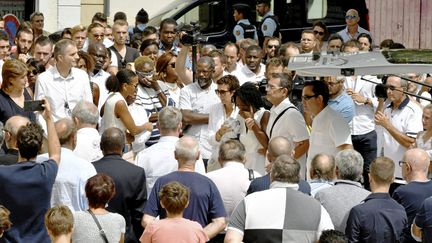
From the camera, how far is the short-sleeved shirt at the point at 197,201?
1161cm

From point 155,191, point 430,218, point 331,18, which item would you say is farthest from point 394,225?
point 331,18

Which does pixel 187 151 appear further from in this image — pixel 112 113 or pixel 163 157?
pixel 112 113

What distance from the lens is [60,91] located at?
14953mm

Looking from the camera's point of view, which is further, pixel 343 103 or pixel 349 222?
pixel 343 103

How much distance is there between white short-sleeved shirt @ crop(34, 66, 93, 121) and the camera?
14.9m

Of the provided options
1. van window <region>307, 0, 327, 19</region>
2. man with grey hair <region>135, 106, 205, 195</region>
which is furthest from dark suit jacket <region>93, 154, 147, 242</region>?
van window <region>307, 0, 327, 19</region>

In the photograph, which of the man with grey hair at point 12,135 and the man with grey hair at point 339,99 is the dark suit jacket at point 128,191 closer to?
the man with grey hair at point 12,135

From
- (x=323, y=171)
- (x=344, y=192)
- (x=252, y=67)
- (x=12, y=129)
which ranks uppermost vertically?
(x=252, y=67)

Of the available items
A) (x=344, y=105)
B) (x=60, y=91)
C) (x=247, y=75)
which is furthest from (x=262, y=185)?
(x=247, y=75)

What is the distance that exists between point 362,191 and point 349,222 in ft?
1.58

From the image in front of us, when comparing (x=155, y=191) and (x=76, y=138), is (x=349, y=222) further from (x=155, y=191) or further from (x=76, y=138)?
(x=76, y=138)

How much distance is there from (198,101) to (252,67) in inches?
84.6

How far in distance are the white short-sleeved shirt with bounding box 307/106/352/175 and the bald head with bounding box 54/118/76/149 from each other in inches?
101

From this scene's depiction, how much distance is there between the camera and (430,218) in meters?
11.1
